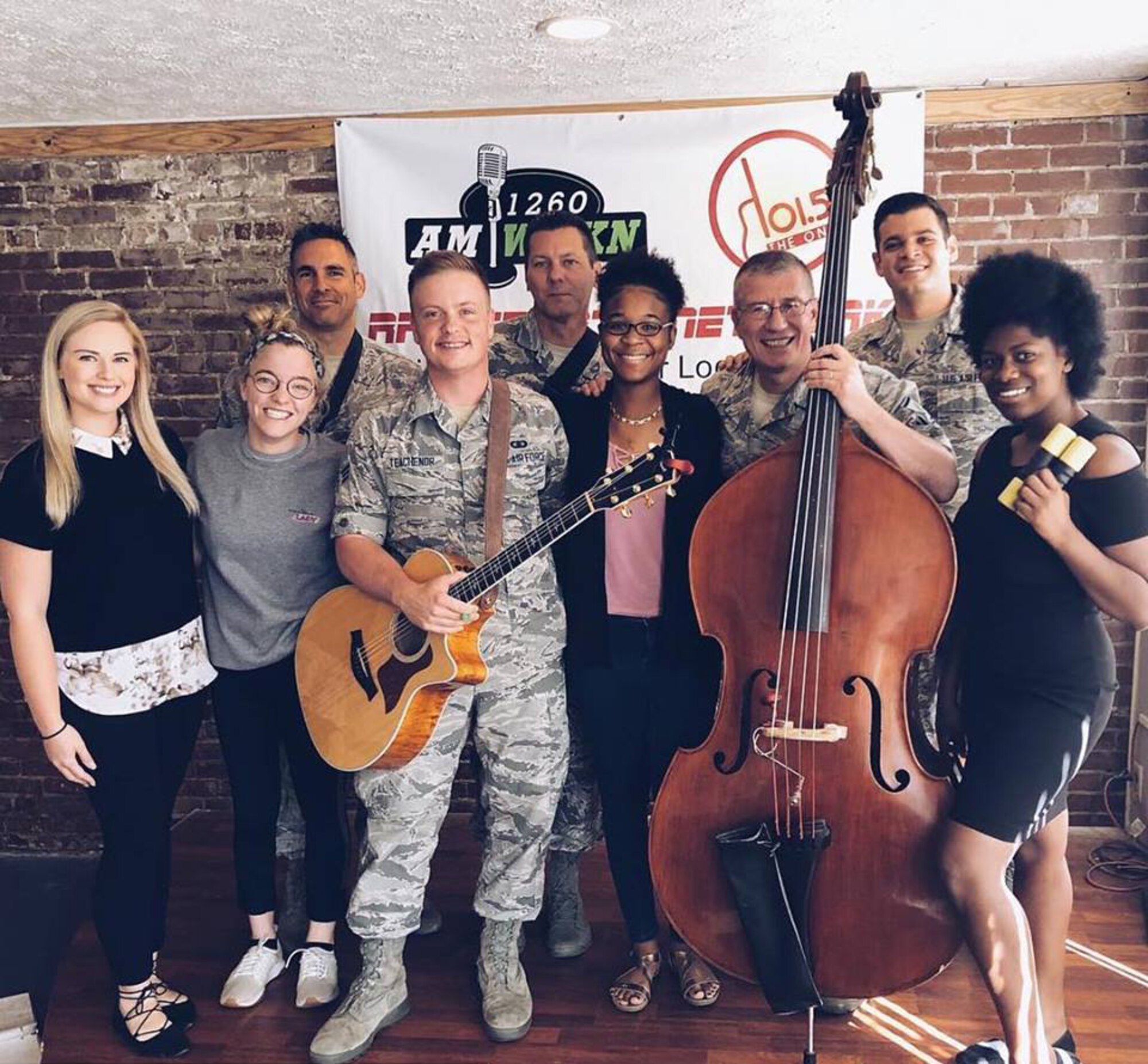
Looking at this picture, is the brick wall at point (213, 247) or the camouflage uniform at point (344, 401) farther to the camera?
the brick wall at point (213, 247)

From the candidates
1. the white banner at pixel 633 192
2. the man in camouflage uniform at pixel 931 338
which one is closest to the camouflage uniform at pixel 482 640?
the man in camouflage uniform at pixel 931 338

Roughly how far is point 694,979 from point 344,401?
1698mm

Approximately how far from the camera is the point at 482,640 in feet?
6.86

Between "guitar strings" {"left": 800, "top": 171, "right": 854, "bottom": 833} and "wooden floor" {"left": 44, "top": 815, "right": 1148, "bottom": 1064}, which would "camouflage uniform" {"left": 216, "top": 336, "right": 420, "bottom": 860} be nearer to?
"wooden floor" {"left": 44, "top": 815, "right": 1148, "bottom": 1064}

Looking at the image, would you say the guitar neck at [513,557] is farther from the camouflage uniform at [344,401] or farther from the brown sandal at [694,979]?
the brown sandal at [694,979]

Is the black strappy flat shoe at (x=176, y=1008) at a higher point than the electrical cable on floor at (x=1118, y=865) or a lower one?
higher

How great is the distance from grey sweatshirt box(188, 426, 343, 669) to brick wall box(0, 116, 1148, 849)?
4.63 ft

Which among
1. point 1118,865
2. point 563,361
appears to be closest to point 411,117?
point 563,361

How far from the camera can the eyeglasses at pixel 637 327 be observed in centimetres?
206

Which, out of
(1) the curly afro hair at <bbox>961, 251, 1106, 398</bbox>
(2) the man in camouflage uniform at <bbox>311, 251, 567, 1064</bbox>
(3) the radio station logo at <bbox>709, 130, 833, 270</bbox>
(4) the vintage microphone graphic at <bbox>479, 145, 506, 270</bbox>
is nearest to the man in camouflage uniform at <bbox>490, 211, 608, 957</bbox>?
(2) the man in camouflage uniform at <bbox>311, 251, 567, 1064</bbox>

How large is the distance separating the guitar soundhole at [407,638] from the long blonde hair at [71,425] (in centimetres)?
54

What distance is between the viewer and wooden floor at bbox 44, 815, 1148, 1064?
2.09 meters

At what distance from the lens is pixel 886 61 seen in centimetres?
291

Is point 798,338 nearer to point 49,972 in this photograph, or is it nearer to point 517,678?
point 517,678
